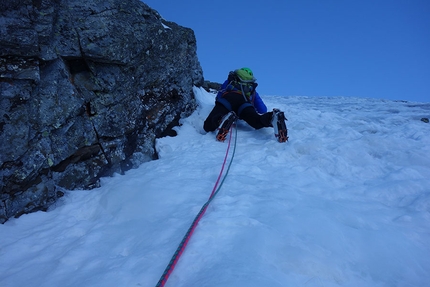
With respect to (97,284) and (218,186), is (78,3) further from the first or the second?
(97,284)

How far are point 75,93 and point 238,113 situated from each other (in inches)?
153

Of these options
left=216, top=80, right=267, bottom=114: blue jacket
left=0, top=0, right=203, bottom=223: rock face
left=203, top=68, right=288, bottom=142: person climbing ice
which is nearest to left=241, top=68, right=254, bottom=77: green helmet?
left=203, top=68, right=288, bottom=142: person climbing ice

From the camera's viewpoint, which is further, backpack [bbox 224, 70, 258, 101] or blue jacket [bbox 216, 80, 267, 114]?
blue jacket [bbox 216, 80, 267, 114]

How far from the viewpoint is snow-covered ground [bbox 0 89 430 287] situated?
2.20 m

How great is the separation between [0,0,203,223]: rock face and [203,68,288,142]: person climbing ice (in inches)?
48.9

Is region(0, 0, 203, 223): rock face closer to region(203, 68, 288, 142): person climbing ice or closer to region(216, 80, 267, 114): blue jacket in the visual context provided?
region(203, 68, 288, 142): person climbing ice

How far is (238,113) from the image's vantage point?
6715 millimetres

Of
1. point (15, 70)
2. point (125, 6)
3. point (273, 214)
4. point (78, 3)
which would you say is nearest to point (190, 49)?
point (125, 6)

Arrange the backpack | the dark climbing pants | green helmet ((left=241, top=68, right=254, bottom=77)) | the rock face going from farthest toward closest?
1. green helmet ((left=241, top=68, right=254, bottom=77))
2. the backpack
3. the dark climbing pants
4. the rock face

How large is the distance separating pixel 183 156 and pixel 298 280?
133 inches

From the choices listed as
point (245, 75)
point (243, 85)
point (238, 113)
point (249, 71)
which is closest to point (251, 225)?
point (238, 113)

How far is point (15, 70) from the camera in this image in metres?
3.36

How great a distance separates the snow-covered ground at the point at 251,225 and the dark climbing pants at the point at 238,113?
→ 1.31m

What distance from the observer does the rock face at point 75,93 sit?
11.0 feet
